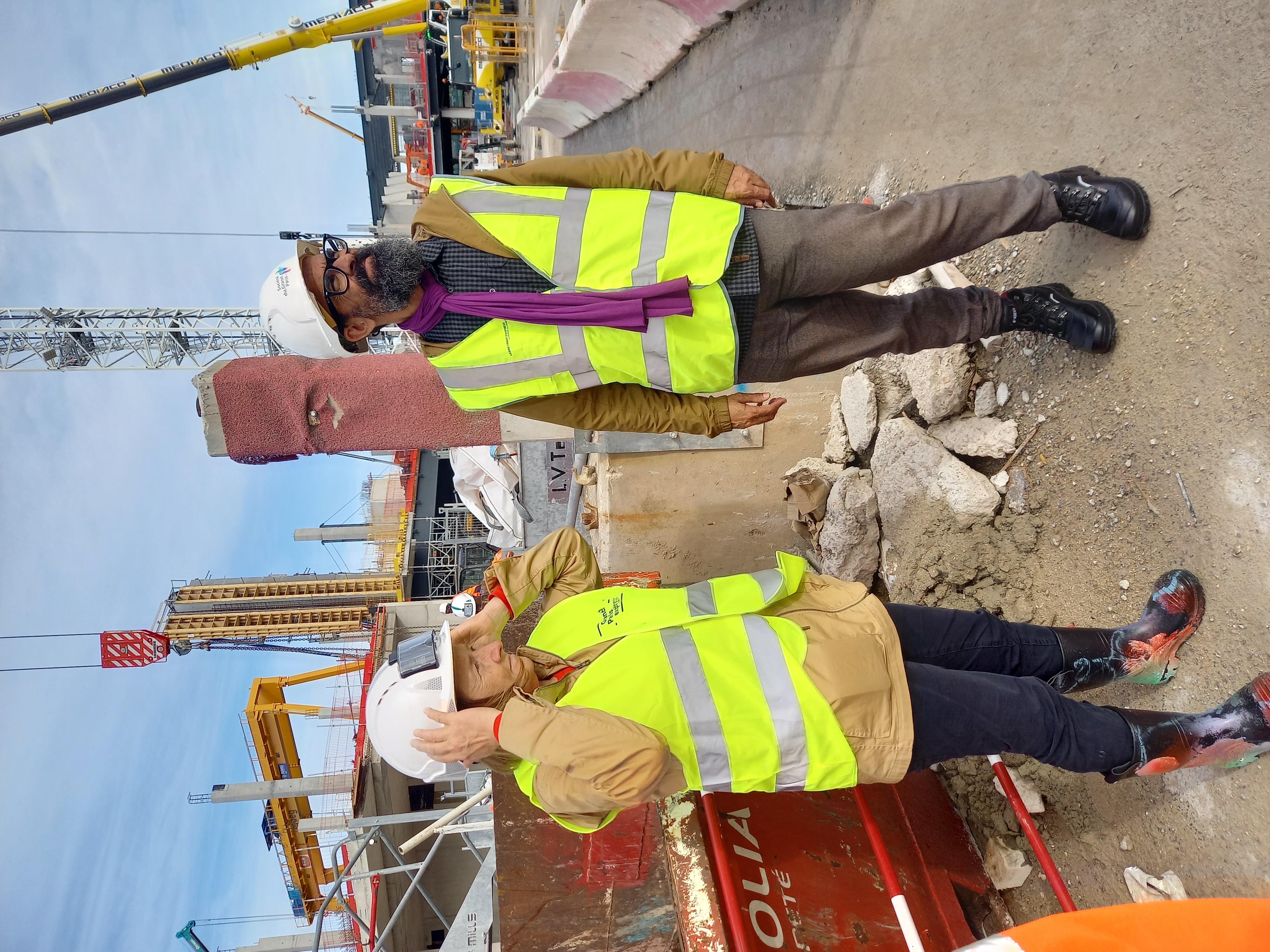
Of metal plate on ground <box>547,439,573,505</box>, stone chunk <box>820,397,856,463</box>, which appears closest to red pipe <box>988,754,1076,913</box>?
stone chunk <box>820,397,856,463</box>

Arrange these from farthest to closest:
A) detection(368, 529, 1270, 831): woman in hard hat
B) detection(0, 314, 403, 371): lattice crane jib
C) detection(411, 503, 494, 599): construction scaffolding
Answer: detection(411, 503, 494, 599): construction scaffolding, detection(0, 314, 403, 371): lattice crane jib, detection(368, 529, 1270, 831): woman in hard hat

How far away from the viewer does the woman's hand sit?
2439 mm

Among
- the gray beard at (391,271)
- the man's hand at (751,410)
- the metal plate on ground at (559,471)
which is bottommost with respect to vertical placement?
the man's hand at (751,410)

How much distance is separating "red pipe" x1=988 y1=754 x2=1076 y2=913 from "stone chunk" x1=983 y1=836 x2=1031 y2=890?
73 mm

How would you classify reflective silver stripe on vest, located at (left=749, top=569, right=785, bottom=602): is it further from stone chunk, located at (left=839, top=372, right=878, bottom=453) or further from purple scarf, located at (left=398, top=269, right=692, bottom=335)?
stone chunk, located at (left=839, top=372, right=878, bottom=453)

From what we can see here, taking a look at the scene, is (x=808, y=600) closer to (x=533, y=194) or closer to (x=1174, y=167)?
(x=533, y=194)

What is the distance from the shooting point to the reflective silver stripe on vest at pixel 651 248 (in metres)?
2.37

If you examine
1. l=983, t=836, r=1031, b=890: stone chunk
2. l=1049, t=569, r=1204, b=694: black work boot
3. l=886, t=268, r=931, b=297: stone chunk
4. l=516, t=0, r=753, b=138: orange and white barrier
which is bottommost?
l=983, t=836, r=1031, b=890: stone chunk

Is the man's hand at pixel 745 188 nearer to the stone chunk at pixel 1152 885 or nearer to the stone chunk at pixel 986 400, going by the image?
the stone chunk at pixel 986 400

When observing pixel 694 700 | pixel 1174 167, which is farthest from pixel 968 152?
pixel 694 700

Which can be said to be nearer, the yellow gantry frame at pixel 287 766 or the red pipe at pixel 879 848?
the red pipe at pixel 879 848

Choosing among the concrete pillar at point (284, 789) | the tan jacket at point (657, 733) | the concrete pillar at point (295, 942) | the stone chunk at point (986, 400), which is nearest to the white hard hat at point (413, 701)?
the tan jacket at point (657, 733)

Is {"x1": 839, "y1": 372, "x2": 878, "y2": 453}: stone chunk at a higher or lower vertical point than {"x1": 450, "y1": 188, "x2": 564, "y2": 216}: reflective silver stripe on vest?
higher

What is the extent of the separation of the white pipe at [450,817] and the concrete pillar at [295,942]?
473 centimetres
